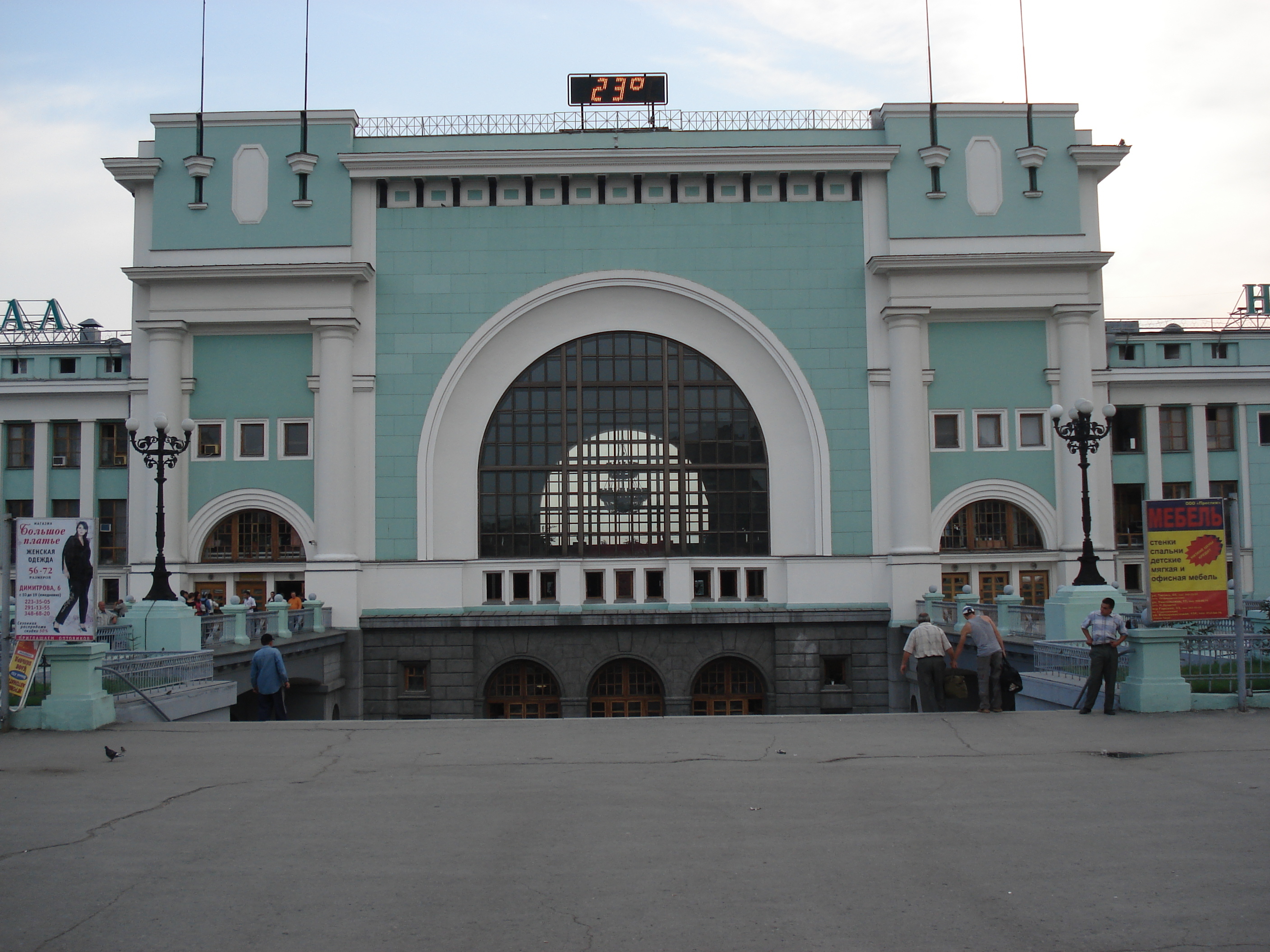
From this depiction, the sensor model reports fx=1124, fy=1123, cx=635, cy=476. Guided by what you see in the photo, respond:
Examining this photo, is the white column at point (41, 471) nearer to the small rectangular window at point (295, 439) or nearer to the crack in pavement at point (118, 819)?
the small rectangular window at point (295, 439)

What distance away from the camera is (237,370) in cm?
3472

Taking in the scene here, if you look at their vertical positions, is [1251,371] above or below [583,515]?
above

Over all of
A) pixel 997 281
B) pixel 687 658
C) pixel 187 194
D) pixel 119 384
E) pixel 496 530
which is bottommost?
pixel 687 658

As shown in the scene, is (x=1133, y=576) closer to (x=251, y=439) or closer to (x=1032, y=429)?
(x=1032, y=429)

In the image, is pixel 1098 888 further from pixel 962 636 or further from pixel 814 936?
pixel 962 636

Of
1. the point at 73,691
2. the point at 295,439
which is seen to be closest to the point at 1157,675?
the point at 73,691

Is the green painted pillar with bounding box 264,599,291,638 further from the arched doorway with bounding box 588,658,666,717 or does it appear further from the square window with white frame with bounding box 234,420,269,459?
the arched doorway with bounding box 588,658,666,717

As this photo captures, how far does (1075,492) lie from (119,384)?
2991 centimetres

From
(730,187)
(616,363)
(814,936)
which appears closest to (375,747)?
(814,936)

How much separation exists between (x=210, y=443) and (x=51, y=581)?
20416 mm

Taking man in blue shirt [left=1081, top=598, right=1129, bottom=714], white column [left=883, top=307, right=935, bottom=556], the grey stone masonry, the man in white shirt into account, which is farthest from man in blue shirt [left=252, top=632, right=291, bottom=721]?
white column [left=883, top=307, right=935, bottom=556]

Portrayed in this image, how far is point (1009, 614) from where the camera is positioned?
82.2 ft

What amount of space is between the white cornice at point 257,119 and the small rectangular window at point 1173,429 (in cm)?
2653

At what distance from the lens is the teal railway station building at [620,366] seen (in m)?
33.6
